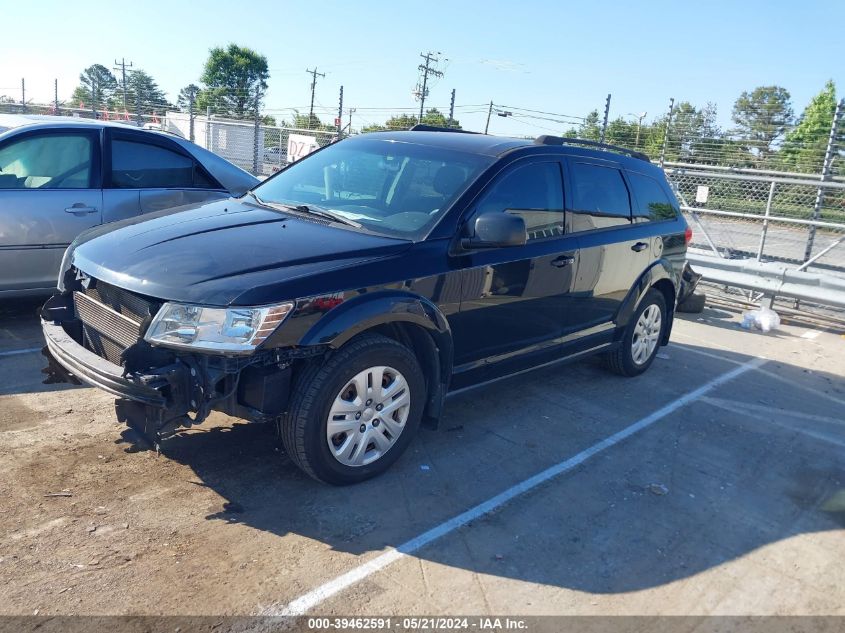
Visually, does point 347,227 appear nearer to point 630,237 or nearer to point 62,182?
point 630,237

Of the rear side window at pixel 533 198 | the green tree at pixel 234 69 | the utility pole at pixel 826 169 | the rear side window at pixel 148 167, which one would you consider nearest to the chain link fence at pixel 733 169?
the utility pole at pixel 826 169

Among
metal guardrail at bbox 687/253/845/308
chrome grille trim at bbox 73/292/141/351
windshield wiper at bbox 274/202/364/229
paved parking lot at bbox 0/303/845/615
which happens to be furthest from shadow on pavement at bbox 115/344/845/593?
metal guardrail at bbox 687/253/845/308

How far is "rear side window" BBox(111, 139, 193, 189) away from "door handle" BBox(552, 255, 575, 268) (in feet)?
12.6

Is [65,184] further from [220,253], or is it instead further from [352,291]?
[352,291]

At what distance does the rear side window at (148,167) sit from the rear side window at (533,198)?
3640 mm

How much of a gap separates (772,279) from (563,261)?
5.64 meters

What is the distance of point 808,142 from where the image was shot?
552 inches

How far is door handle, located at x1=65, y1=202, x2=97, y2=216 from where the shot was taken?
5973 mm

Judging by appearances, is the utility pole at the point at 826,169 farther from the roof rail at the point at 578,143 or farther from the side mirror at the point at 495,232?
the side mirror at the point at 495,232

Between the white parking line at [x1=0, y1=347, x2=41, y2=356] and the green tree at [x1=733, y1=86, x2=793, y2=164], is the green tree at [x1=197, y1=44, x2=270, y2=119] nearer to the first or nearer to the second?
the green tree at [x1=733, y1=86, x2=793, y2=164]

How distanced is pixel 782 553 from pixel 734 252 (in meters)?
9.20

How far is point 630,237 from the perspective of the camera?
5.75 metres

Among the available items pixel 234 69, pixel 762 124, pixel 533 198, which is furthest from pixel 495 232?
pixel 234 69

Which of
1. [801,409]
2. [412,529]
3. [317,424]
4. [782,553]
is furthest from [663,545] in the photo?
[801,409]
